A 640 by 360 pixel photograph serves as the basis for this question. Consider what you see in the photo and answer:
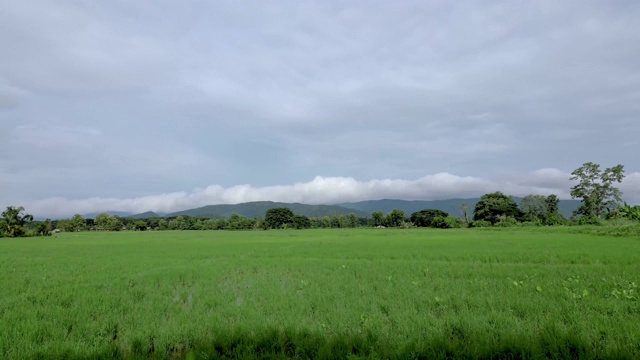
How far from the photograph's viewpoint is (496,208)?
79000 mm

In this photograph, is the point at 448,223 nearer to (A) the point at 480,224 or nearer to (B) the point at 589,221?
(A) the point at 480,224

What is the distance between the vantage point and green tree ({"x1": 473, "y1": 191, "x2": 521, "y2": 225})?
78938 millimetres

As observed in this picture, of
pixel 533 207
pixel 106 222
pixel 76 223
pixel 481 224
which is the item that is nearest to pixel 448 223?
pixel 481 224

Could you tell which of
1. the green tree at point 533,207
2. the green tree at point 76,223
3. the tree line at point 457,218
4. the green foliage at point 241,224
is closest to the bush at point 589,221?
the tree line at point 457,218

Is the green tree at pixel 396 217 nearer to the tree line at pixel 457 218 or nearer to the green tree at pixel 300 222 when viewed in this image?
the tree line at pixel 457 218

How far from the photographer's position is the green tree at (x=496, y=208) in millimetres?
78938

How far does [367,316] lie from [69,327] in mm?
5931

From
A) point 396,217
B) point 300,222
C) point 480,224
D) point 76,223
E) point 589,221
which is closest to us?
point 589,221

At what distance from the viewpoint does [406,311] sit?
657 cm

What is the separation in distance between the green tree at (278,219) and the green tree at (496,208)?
5446cm

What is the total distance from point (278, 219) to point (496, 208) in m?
61.0

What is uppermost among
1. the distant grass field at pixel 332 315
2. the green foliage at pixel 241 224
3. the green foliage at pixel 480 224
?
the distant grass field at pixel 332 315

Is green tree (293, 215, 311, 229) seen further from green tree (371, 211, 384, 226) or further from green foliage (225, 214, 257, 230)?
green tree (371, 211, 384, 226)

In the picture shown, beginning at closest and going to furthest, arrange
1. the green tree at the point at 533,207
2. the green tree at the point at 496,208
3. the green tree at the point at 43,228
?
the green tree at the point at 43,228
the green tree at the point at 496,208
the green tree at the point at 533,207
